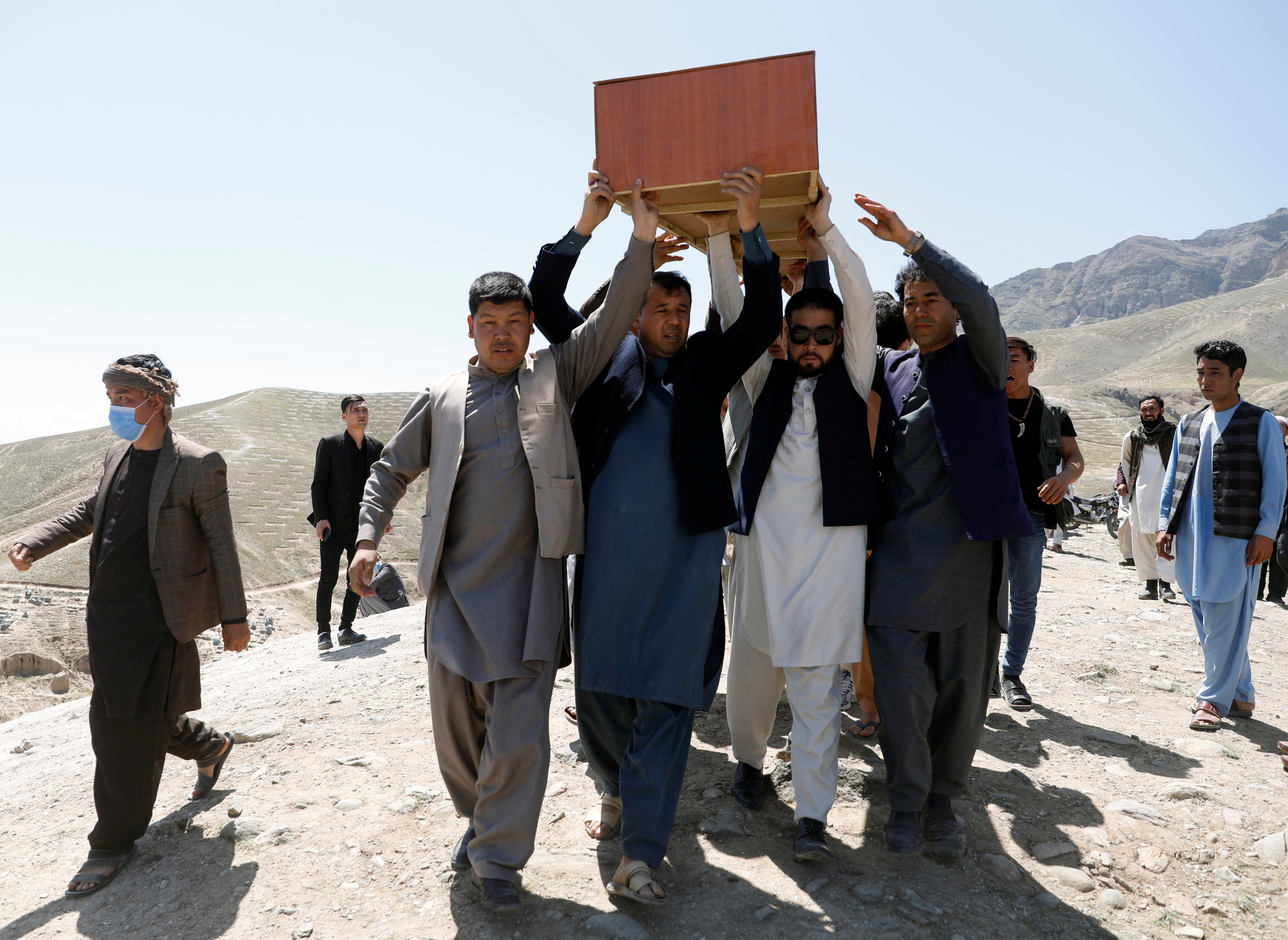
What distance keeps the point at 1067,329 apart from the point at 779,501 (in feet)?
520

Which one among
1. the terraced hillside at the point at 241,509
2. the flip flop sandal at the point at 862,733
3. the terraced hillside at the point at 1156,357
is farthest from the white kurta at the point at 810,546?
the terraced hillside at the point at 1156,357

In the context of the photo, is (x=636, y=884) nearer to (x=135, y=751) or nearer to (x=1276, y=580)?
(x=135, y=751)

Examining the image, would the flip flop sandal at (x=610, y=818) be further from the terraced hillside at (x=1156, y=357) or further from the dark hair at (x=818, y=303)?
the terraced hillside at (x=1156, y=357)

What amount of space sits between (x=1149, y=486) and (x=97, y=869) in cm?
963

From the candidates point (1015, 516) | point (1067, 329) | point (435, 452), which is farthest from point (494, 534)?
point (1067, 329)

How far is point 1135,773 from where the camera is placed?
13.0ft

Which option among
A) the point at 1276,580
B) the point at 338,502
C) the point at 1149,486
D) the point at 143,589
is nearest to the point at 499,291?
the point at 143,589

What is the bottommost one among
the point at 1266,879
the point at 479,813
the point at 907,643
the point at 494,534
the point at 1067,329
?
the point at 1266,879

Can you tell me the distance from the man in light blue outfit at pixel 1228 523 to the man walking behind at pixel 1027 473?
83cm

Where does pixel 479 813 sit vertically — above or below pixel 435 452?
below

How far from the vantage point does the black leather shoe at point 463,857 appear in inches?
122

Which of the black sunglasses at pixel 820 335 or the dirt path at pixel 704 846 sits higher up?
the black sunglasses at pixel 820 335

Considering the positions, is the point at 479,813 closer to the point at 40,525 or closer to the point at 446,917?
the point at 446,917

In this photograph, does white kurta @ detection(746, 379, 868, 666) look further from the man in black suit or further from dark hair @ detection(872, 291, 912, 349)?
the man in black suit
